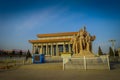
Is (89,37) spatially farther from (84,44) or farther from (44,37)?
(44,37)

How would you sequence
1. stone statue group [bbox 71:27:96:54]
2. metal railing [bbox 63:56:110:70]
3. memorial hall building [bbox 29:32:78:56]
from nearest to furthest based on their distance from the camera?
1. metal railing [bbox 63:56:110:70]
2. stone statue group [bbox 71:27:96:54]
3. memorial hall building [bbox 29:32:78:56]

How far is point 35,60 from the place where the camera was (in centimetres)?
2433

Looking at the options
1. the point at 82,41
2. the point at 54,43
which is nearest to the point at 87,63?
the point at 82,41

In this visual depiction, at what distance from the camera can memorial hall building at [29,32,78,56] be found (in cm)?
5081

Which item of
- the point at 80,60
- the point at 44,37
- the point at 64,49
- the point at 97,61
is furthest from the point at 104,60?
the point at 44,37

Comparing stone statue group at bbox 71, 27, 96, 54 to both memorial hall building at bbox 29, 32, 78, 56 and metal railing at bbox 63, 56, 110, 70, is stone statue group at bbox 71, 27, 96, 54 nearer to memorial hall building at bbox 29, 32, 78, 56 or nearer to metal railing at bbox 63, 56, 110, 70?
metal railing at bbox 63, 56, 110, 70

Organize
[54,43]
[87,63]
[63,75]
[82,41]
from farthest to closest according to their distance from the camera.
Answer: [54,43] → [82,41] → [87,63] → [63,75]

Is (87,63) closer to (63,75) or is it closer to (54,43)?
(63,75)

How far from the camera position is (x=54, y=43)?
171 ft

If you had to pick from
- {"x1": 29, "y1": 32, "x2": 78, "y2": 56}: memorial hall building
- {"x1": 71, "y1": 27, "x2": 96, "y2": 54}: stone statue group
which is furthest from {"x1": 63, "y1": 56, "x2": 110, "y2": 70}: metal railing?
{"x1": 29, "y1": 32, "x2": 78, "y2": 56}: memorial hall building

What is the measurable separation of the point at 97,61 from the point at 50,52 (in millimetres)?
46661

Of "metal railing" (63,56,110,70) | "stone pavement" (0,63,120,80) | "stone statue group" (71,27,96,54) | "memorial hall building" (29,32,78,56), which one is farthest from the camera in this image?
"memorial hall building" (29,32,78,56)

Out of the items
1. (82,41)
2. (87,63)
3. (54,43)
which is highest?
(54,43)

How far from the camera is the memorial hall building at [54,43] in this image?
50.8m
